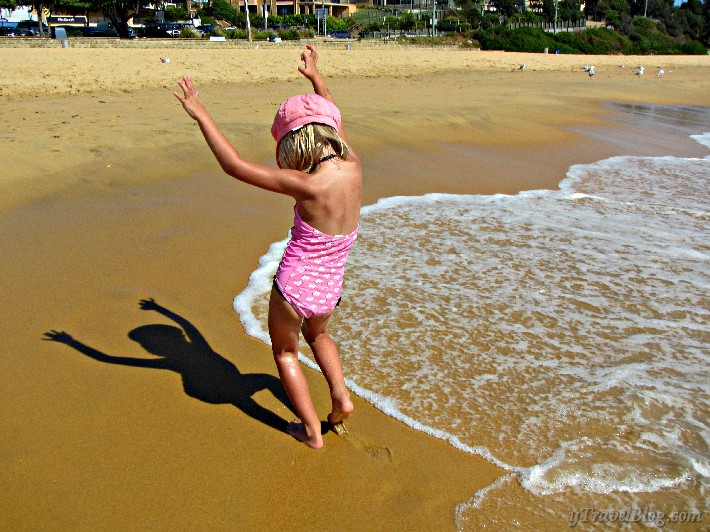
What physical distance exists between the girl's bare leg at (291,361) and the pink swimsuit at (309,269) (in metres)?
0.05

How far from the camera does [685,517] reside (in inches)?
97.2

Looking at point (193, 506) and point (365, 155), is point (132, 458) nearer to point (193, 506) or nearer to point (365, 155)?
point (193, 506)

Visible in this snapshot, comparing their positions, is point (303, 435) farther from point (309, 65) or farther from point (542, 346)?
point (309, 65)

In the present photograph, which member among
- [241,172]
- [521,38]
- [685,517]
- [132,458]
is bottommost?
[685,517]

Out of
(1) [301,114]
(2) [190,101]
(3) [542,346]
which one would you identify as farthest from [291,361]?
(3) [542,346]

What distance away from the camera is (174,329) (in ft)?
12.2

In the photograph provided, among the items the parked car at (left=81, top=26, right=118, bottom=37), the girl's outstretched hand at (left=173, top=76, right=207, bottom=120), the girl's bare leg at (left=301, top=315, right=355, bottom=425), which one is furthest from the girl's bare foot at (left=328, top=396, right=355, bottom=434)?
the parked car at (left=81, top=26, right=118, bottom=37)

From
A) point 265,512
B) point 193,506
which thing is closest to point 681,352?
point 265,512

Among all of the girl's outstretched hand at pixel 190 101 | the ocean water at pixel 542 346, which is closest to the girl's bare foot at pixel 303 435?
the ocean water at pixel 542 346

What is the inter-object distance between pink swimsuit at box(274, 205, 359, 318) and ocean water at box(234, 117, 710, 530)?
82 cm

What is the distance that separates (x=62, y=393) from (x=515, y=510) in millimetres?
2093

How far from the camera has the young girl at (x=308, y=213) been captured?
7.84ft

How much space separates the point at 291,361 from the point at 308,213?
0.64 m

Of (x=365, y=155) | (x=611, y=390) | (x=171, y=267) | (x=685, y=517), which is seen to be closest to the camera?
(x=685, y=517)
